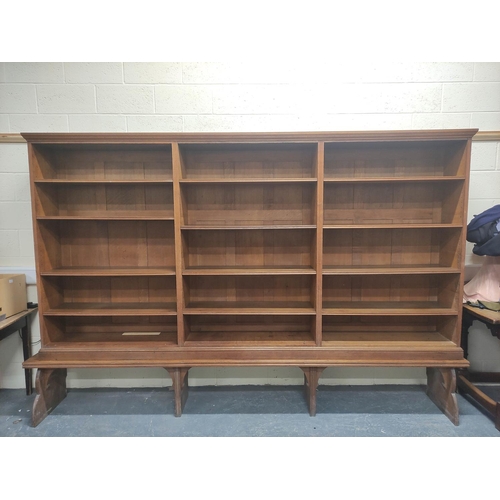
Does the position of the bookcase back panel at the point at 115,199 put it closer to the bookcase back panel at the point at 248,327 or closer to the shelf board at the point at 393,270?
the bookcase back panel at the point at 248,327

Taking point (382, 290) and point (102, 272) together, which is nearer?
point (102, 272)

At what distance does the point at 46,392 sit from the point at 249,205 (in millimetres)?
1987

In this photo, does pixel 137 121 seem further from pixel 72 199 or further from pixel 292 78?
pixel 292 78

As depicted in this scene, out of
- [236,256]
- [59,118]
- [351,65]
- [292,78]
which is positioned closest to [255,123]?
[292,78]

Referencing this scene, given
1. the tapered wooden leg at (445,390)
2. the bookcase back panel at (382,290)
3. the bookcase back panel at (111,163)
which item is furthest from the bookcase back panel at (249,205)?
the tapered wooden leg at (445,390)

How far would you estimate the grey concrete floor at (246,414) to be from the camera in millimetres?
2039

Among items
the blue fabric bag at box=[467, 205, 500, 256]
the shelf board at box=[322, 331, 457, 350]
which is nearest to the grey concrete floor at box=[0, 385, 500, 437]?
the shelf board at box=[322, 331, 457, 350]

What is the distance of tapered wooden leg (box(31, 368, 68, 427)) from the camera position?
2.13 metres

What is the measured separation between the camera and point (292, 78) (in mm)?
2387

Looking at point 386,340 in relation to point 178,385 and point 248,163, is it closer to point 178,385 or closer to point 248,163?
point 178,385

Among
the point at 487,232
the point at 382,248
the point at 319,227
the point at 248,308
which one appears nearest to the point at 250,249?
the point at 248,308

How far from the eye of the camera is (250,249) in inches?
96.0

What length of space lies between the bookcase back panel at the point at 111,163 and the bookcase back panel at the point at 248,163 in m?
0.23

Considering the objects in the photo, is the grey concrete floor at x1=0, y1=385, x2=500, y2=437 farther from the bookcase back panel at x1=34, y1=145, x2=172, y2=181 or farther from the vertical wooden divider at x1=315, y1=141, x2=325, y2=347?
the bookcase back panel at x1=34, y1=145, x2=172, y2=181
